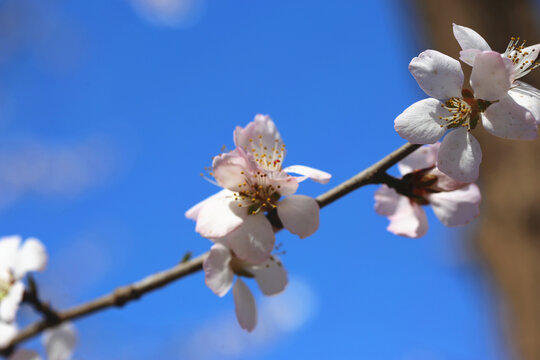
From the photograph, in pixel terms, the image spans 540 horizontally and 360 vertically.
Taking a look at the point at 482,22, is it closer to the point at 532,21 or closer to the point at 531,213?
the point at 532,21

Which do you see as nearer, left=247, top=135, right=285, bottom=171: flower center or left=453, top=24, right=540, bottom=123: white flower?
left=453, top=24, right=540, bottom=123: white flower

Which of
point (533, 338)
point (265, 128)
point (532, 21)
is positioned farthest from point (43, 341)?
point (532, 21)

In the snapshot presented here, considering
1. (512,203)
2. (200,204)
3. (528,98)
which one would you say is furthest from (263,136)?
(512,203)

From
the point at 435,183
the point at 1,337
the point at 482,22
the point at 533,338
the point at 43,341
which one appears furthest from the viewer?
the point at 482,22

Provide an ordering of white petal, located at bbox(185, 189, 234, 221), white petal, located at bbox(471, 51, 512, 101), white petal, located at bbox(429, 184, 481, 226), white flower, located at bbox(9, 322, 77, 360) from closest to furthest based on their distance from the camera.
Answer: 1. white petal, located at bbox(471, 51, 512, 101)
2. white petal, located at bbox(185, 189, 234, 221)
3. white petal, located at bbox(429, 184, 481, 226)
4. white flower, located at bbox(9, 322, 77, 360)

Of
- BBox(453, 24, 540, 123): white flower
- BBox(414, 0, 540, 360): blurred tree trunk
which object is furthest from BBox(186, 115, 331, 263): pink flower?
BBox(414, 0, 540, 360): blurred tree trunk

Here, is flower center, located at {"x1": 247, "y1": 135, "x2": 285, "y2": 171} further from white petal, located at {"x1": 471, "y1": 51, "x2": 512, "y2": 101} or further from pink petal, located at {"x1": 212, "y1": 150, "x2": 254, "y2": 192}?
white petal, located at {"x1": 471, "y1": 51, "x2": 512, "y2": 101}

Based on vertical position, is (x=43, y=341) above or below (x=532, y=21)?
below

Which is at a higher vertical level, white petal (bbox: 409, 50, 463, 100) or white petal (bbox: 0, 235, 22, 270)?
white petal (bbox: 0, 235, 22, 270)
